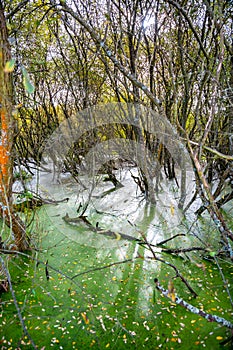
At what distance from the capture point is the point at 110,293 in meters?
2.30

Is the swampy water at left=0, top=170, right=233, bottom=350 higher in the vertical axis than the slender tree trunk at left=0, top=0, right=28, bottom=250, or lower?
lower

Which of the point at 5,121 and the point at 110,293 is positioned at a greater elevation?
the point at 5,121

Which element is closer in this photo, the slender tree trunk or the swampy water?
the swampy water

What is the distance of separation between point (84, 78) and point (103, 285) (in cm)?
453

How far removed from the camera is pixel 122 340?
1802 mm

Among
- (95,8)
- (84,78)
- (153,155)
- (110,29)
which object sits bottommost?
(153,155)

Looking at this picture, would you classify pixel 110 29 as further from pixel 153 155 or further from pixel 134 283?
pixel 134 283

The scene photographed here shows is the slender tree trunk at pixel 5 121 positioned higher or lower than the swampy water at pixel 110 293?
higher

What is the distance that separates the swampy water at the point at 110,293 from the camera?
1.80 metres

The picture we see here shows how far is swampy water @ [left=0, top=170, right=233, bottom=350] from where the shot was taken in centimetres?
180

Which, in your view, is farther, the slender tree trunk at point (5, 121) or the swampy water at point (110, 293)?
the slender tree trunk at point (5, 121)

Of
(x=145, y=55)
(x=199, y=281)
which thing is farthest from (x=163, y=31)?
(x=199, y=281)

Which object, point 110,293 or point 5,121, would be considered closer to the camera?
point 5,121

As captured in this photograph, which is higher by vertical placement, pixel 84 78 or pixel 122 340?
pixel 84 78
